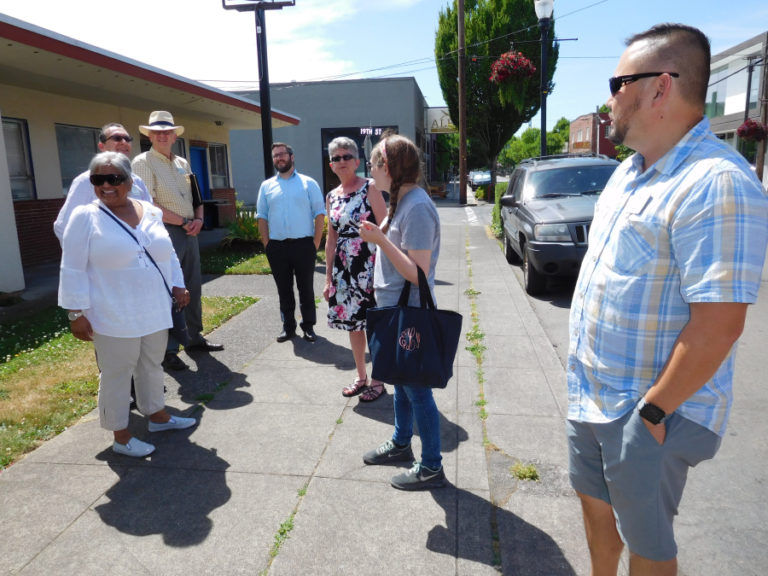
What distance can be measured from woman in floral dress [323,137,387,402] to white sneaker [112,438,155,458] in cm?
145

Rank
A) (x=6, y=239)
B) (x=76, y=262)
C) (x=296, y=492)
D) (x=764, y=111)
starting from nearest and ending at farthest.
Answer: (x=296, y=492) → (x=76, y=262) → (x=6, y=239) → (x=764, y=111)

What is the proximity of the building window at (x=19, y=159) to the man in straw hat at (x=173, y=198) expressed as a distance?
7.31 m

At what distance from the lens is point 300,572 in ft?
7.91

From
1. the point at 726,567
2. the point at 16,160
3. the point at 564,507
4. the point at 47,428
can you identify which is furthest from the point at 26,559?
the point at 16,160

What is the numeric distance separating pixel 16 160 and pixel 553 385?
10.9 m

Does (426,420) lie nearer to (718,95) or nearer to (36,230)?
(36,230)

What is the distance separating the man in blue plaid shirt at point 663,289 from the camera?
4.68ft

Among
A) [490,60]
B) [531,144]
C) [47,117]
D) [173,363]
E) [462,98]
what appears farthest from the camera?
[531,144]

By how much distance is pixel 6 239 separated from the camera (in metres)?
7.89

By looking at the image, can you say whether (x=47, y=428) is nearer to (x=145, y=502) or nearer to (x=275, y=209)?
(x=145, y=502)

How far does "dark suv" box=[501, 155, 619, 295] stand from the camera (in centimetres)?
706

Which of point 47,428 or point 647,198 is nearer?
point 647,198

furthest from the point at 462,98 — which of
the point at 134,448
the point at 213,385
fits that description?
the point at 134,448

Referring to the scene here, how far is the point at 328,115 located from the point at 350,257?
27.3 metres
